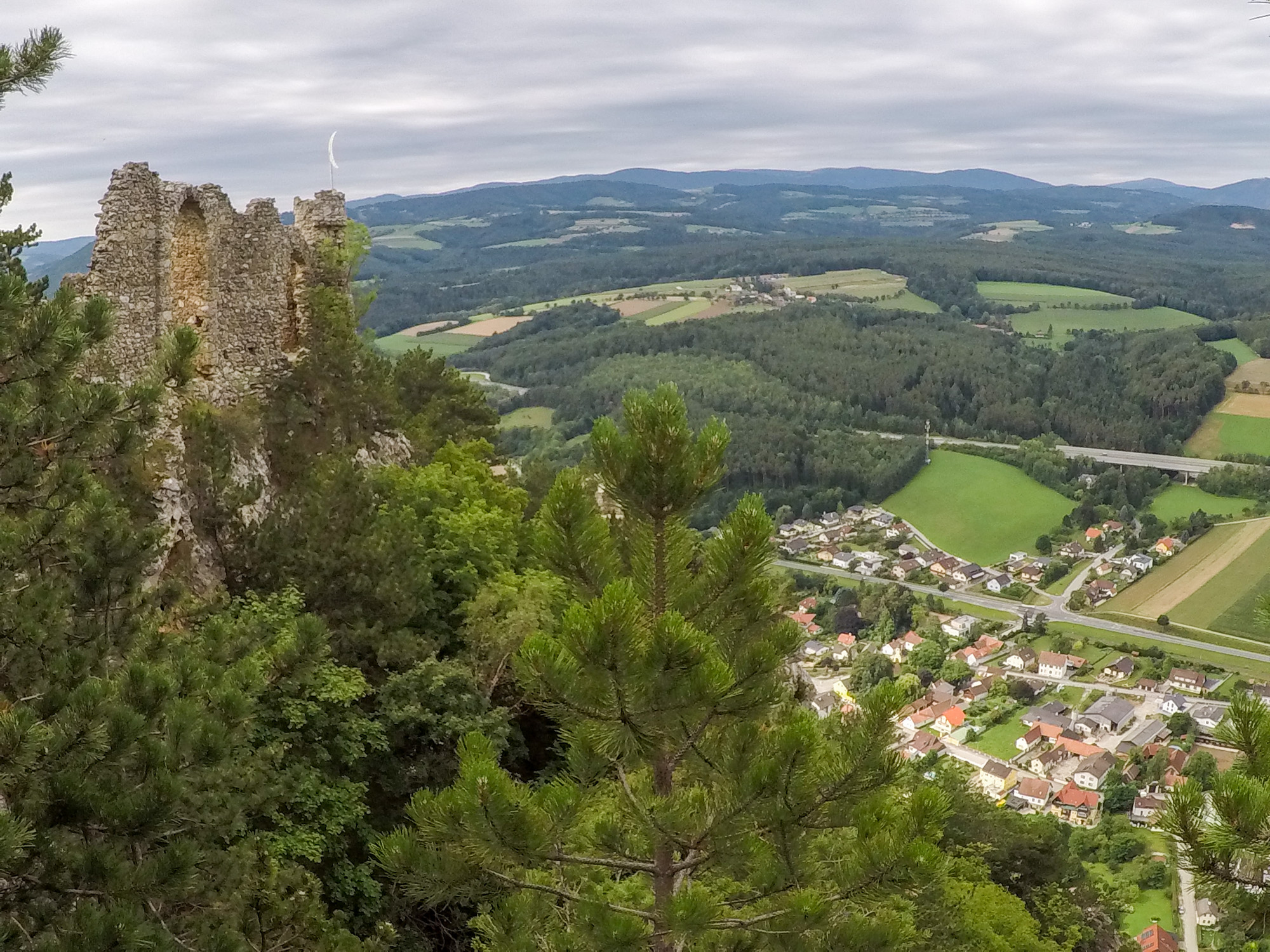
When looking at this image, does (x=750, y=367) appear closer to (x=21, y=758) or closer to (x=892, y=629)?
(x=892, y=629)

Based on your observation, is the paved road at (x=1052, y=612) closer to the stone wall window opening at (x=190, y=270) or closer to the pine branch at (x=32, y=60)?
the stone wall window opening at (x=190, y=270)

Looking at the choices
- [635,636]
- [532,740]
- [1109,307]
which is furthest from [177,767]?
[1109,307]

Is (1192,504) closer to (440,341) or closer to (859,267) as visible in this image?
(440,341)

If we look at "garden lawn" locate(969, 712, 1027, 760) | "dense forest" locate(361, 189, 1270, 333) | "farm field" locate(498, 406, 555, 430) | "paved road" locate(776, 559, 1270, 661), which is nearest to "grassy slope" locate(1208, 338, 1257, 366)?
"dense forest" locate(361, 189, 1270, 333)

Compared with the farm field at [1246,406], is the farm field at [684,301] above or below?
above

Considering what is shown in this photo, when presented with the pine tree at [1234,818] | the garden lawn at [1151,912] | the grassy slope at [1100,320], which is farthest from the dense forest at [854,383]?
the pine tree at [1234,818]
